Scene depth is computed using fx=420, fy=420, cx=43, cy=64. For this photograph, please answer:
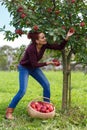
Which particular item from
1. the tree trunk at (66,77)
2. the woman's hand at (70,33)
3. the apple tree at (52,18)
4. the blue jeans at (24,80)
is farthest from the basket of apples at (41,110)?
the woman's hand at (70,33)

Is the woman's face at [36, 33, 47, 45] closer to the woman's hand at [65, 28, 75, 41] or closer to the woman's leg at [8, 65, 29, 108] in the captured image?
the woman's hand at [65, 28, 75, 41]

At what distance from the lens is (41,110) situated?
7.65m

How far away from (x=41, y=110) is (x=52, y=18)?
1705 mm

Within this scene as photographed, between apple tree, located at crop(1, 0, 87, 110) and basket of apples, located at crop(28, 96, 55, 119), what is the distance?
3.63ft

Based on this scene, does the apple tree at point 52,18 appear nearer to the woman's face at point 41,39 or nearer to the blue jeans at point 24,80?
the woman's face at point 41,39

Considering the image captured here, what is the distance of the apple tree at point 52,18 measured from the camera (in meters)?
7.53

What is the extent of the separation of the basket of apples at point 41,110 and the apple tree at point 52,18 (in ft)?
3.63

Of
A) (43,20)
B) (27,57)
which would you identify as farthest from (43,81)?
(43,20)

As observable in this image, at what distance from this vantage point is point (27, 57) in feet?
25.0

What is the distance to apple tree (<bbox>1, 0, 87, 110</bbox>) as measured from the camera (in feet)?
24.7

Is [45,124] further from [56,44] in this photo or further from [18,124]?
[56,44]

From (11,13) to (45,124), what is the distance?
2.17 metres

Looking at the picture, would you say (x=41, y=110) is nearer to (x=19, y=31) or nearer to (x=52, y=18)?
(x=19, y=31)

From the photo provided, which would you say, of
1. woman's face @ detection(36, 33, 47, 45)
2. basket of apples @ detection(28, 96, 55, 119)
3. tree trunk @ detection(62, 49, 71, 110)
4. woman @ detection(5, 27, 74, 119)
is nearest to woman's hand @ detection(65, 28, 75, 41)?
woman @ detection(5, 27, 74, 119)
